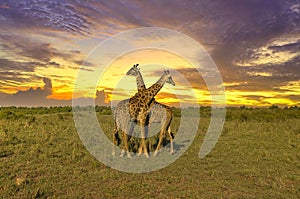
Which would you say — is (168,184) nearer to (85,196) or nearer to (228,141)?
(85,196)

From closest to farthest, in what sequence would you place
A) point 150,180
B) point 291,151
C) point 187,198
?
point 187,198
point 150,180
point 291,151

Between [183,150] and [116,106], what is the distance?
396 cm

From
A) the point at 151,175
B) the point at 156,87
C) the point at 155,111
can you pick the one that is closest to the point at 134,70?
the point at 156,87

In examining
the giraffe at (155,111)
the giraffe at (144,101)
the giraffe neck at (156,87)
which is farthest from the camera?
the giraffe at (155,111)

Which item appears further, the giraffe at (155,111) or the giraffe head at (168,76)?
the giraffe at (155,111)

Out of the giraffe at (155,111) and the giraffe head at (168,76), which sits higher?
the giraffe head at (168,76)

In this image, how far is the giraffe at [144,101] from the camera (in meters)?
12.0

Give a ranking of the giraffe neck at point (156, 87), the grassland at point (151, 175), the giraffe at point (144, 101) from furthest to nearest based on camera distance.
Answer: the giraffe neck at point (156, 87), the giraffe at point (144, 101), the grassland at point (151, 175)

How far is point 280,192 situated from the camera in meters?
8.77

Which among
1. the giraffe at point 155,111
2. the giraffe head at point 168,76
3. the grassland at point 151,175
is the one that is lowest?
the grassland at point 151,175

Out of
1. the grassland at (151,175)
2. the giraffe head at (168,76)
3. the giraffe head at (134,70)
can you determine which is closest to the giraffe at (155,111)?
the giraffe head at (134,70)

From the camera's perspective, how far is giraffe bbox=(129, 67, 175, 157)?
471 inches

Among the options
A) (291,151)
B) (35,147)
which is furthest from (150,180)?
(291,151)

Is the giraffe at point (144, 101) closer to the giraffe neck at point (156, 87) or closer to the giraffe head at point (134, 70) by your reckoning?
the giraffe neck at point (156, 87)
